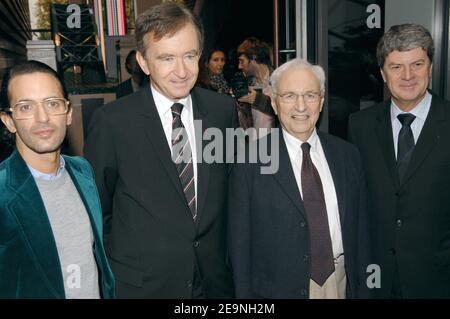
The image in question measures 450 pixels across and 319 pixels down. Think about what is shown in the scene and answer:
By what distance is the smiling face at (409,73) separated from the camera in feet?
7.93

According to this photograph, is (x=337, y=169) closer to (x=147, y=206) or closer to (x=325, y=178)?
(x=325, y=178)

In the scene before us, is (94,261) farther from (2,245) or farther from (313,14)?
(313,14)

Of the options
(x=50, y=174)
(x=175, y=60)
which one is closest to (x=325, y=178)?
(x=175, y=60)

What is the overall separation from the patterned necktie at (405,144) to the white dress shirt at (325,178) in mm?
476

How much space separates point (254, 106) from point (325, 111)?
903mm

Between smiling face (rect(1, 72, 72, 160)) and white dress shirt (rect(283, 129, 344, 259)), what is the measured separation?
3.72 feet

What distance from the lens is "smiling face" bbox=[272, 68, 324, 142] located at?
220cm

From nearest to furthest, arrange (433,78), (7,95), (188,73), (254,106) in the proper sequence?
(7,95) → (188,73) → (433,78) → (254,106)

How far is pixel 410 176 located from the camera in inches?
95.0

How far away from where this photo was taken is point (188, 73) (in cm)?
212

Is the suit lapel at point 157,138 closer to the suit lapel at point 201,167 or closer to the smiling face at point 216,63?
the suit lapel at point 201,167

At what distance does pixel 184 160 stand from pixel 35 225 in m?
0.75

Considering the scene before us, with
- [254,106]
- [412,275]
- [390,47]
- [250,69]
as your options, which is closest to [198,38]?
[390,47]

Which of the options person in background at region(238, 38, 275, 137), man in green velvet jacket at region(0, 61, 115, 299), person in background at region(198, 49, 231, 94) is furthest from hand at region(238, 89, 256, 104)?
man in green velvet jacket at region(0, 61, 115, 299)
